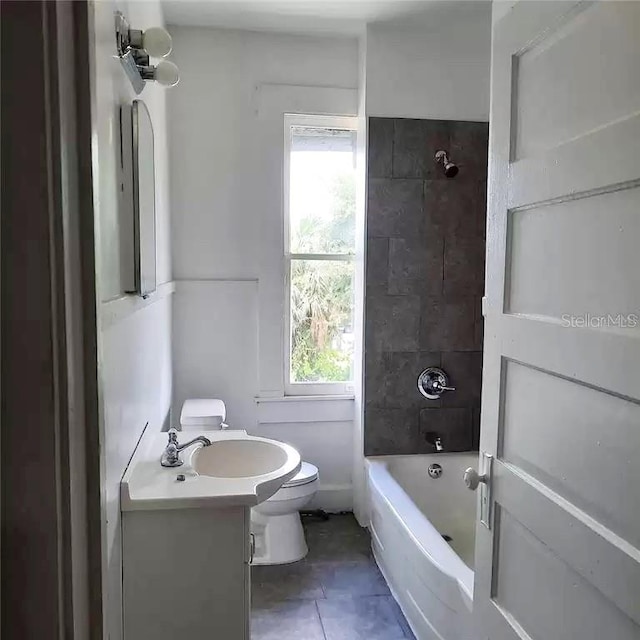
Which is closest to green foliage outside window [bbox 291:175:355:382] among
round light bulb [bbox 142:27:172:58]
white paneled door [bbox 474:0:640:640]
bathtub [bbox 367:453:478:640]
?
bathtub [bbox 367:453:478:640]

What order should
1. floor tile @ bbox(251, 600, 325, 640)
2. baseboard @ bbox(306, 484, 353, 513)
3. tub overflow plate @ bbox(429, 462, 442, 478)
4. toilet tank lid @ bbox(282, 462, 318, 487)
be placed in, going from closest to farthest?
floor tile @ bbox(251, 600, 325, 640)
toilet tank lid @ bbox(282, 462, 318, 487)
tub overflow plate @ bbox(429, 462, 442, 478)
baseboard @ bbox(306, 484, 353, 513)

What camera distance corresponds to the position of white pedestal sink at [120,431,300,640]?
5.27 feet

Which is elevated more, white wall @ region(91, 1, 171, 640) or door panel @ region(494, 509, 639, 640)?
white wall @ region(91, 1, 171, 640)

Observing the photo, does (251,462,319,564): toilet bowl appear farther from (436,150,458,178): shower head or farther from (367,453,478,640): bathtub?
(436,150,458,178): shower head

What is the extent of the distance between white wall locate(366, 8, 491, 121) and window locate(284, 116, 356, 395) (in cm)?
31

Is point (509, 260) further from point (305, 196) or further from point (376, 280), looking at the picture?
point (305, 196)

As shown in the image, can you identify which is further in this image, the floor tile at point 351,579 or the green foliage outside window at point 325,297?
the green foliage outside window at point 325,297

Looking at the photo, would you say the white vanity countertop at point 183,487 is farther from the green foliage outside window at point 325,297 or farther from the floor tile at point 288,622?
the green foliage outside window at point 325,297

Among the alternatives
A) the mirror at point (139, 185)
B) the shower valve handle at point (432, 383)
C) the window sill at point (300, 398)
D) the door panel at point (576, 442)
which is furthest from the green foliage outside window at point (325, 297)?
the door panel at point (576, 442)

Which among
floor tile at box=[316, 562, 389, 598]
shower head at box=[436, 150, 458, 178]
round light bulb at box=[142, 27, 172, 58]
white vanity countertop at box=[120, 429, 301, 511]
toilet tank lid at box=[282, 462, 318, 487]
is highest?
round light bulb at box=[142, 27, 172, 58]

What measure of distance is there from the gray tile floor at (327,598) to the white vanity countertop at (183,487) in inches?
34.1

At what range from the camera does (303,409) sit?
3.32 metres

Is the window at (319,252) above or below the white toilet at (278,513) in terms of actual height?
above

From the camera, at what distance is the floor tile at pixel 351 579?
2598 mm
